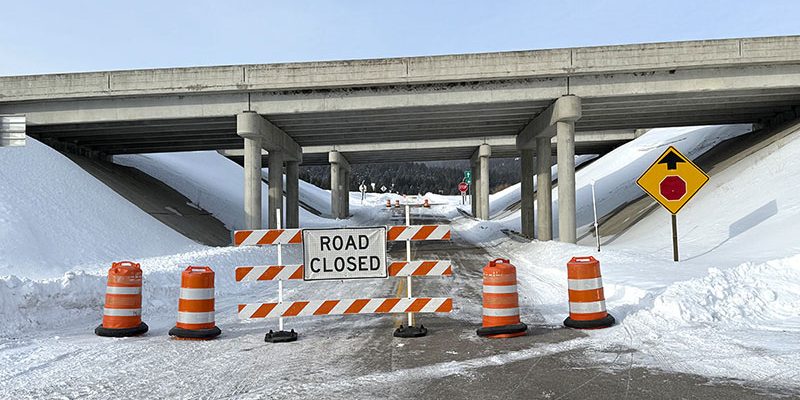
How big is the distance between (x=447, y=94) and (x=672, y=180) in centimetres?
1003

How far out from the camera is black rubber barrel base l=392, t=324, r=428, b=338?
754 centimetres

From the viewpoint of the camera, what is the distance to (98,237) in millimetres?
17016

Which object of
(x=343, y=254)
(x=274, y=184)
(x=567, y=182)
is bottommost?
(x=343, y=254)

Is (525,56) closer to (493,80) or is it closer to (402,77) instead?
(493,80)

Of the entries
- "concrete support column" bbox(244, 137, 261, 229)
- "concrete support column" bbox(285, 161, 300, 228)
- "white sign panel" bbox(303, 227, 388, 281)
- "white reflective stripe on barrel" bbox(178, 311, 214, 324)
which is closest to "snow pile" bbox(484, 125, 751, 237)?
"concrete support column" bbox(285, 161, 300, 228)

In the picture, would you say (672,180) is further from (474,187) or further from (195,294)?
(474,187)

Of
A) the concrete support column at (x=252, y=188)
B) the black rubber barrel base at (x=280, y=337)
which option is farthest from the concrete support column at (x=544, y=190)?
the black rubber barrel base at (x=280, y=337)

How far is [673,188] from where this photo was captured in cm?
1370

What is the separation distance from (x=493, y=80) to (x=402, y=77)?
3575 millimetres

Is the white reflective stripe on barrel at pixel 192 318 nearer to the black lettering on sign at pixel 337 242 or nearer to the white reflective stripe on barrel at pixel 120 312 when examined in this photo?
the white reflective stripe on barrel at pixel 120 312

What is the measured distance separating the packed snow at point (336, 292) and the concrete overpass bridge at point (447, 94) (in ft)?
8.36

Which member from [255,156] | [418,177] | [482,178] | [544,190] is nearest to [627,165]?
[482,178]

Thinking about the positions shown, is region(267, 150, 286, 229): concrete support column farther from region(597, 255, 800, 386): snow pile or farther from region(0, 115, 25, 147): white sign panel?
region(597, 255, 800, 386): snow pile

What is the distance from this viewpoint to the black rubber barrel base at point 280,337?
7469 millimetres
